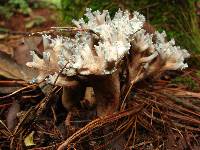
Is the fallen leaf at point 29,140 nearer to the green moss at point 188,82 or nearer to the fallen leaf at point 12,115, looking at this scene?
the fallen leaf at point 12,115

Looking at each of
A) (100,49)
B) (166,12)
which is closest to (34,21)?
(166,12)

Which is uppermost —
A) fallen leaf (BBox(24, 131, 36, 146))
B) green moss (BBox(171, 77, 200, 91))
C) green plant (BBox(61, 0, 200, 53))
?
green plant (BBox(61, 0, 200, 53))

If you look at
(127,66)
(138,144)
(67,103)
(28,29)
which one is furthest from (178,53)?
(28,29)

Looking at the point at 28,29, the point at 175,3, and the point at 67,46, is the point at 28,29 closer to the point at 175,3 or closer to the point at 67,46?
the point at 175,3

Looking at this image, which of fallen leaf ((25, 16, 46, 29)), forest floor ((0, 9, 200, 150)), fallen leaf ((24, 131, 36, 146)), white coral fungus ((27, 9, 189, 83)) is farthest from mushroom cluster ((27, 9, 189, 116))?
fallen leaf ((25, 16, 46, 29))

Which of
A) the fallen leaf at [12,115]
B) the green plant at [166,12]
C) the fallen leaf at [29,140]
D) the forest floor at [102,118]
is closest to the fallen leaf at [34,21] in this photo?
the green plant at [166,12]

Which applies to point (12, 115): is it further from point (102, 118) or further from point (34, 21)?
point (34, 21)

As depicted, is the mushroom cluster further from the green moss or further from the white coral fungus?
the green moss
